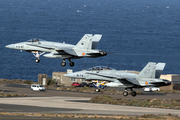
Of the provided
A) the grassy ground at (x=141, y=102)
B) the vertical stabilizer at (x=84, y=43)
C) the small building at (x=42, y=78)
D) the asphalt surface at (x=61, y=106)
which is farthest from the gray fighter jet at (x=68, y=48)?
the small building at (x=42, y=78)

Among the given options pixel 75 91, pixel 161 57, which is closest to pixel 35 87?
pixel 75 91

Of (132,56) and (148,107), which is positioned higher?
(132,56)

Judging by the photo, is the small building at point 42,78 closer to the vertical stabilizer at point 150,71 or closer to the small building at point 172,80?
the small building at point 172,80

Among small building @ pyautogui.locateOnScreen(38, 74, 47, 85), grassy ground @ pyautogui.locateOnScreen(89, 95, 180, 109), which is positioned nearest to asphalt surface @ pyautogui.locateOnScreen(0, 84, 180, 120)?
grassy ground @ pyautogui.locateOnScreen(89, 95, 180, 109)

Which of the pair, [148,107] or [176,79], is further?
[176,79]

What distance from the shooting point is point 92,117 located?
3312 inches

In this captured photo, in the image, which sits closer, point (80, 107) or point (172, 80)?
point (80, 107)

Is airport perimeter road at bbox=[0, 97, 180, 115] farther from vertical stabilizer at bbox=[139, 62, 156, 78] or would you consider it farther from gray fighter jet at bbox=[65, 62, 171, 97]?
vertical stabilizer at bbox=[139, 62, 156, 78]

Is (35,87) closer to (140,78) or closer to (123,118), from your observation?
(140,78)

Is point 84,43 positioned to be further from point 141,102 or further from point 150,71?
point 141,102

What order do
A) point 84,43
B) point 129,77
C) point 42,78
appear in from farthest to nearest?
point 42,78 → point 129,77 → point 84,43

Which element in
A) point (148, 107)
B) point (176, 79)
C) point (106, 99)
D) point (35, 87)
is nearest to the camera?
point (148, 107)

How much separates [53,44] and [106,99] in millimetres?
53425

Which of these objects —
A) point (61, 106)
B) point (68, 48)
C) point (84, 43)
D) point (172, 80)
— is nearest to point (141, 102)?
point (61, 106)
